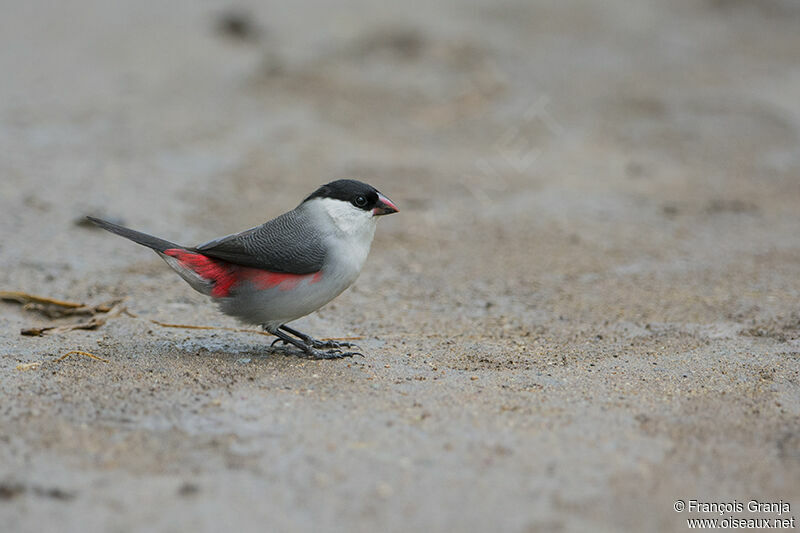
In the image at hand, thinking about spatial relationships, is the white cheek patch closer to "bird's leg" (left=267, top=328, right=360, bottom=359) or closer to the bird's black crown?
the bird's black crown

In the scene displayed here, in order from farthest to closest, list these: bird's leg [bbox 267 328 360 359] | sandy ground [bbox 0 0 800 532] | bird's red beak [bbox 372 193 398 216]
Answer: bird's red beak [bbox 372 193 398 216] → bird's leg [bbox 267 328 360 359] → sandy ground [bbox 0 0 800 532]

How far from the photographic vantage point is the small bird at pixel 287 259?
440 cm

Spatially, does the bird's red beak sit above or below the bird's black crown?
below

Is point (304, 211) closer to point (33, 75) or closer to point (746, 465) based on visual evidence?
point (746, 465)

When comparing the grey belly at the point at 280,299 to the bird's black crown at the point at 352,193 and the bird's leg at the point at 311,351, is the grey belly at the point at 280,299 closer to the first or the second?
the bird's leg at the point at 311,351

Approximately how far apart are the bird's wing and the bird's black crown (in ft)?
0.68

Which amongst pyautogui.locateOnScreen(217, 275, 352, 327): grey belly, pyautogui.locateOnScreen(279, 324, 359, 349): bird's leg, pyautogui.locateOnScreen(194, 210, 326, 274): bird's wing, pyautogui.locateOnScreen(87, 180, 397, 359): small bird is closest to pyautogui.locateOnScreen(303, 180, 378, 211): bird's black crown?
pyautogui.locateOnScreen(87, 180, 397, 359): small bird

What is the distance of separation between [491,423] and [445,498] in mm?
622

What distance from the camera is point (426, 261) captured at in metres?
6.58

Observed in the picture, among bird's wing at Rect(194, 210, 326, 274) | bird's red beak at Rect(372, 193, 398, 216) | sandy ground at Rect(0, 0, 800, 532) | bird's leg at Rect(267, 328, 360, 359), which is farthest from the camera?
bird's red beak at Rect(372, 193, 398, 216)

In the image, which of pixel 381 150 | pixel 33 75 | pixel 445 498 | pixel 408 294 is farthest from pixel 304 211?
pixel 33 75

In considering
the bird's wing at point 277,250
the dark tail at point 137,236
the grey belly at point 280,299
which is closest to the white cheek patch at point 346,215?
the bird's wing at point 277,250

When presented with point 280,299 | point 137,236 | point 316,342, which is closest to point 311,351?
point 316,342

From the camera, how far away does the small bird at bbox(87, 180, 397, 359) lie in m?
4.40
